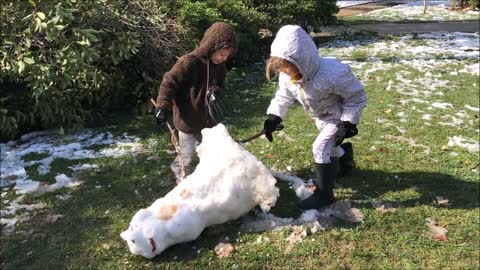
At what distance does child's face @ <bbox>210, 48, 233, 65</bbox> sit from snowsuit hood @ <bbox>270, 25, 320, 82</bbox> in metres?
0.48

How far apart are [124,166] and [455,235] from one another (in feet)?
10.1

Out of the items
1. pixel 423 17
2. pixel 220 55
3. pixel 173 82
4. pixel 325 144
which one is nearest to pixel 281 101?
pixel 325 144

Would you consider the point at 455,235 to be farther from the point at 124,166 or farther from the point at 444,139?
the point at 124,166

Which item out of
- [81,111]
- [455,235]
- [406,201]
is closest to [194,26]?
[81,111]

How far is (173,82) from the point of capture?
373cm

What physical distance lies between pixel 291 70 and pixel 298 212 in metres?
1.15

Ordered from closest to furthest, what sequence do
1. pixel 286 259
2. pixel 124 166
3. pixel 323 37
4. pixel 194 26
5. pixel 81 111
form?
pixel 286 259 < pixel 124 166 < pixel 81 111 < pixel 194 26 < pixel 323 37

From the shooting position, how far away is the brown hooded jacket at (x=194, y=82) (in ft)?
12.0

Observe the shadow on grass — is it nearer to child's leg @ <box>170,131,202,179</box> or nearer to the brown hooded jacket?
child's leg @ <box>170,131,202,179</box>

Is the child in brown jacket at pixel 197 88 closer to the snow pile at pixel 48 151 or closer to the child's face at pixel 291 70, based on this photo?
the child's face at pixel 291 70

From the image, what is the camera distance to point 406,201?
395 centimetres

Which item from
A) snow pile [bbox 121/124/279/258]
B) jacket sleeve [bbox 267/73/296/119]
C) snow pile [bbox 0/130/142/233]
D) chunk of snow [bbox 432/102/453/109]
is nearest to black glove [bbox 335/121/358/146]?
jacket sleeve [bbox 267/73/296/119]

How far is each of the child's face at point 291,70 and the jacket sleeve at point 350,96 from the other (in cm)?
31

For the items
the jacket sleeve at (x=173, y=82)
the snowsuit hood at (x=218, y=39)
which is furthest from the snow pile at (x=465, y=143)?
the jacket sleeve at (x=173, y=82)
